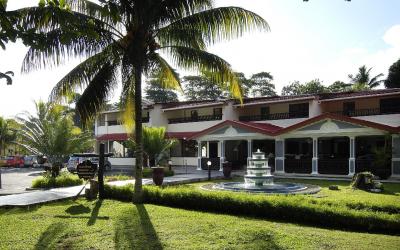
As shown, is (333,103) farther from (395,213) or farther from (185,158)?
(395,213)

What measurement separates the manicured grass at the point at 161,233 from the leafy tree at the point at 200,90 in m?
52.3

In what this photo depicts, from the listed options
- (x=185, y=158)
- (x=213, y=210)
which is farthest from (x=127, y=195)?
(x=185, y=158)

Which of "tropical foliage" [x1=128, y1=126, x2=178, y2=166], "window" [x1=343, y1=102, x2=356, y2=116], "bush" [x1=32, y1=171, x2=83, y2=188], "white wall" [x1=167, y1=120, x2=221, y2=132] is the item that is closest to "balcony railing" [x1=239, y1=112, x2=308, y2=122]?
"white wall" [x1=167, y1=120, x2=221, y2=132]

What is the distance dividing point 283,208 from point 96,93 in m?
6.49

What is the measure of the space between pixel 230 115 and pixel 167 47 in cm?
2194

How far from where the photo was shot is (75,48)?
12430mm

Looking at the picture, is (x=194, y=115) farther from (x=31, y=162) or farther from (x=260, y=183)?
(x=260, y=183)

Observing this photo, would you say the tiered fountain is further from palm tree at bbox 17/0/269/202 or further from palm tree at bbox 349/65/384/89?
palm tree at bbox 349/65/384/89

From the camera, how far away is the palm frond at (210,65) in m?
12.7

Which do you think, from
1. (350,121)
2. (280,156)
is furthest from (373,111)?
(280,156)

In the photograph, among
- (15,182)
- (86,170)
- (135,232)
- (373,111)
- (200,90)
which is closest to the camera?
(135,232)

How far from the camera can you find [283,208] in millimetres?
10617

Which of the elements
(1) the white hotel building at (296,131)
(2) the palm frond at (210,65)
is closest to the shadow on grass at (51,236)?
(2) the palm frond at (210,65)

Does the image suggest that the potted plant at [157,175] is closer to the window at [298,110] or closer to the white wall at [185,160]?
the window at [298,110]
